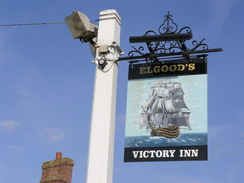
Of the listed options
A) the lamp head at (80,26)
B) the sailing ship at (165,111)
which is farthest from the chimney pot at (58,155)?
the sailing ship at (165,111)

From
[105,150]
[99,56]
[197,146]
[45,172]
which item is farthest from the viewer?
[45,172]

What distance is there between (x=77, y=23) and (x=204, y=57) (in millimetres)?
2471

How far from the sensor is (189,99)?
839 cm

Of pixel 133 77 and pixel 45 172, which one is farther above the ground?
pixel 133 77

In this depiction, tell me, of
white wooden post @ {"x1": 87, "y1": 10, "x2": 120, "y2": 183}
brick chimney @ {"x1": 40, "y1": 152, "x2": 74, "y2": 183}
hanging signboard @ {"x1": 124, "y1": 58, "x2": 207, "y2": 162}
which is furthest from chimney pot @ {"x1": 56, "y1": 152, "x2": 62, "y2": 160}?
hanging signboard @ {"x1": 124, "y1": 58, "x2": 207, "y2": 162}

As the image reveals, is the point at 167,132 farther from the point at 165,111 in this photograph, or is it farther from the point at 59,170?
the point at 59,170

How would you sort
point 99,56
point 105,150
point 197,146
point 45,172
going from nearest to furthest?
point 197,146 → point 105,150 → point 99,56 → point 45,172

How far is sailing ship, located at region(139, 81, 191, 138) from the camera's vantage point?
8.30 meters

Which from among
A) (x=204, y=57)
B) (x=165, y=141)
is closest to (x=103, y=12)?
(x=204, y=57)

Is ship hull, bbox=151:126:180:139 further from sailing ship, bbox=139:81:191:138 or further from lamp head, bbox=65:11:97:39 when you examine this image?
lamp head, bbox=65:11:97:39

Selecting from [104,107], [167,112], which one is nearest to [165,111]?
[167,112]

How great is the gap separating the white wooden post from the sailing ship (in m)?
0.65

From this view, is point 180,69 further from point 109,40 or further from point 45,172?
point 45,172

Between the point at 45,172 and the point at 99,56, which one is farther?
the point at 45,172
